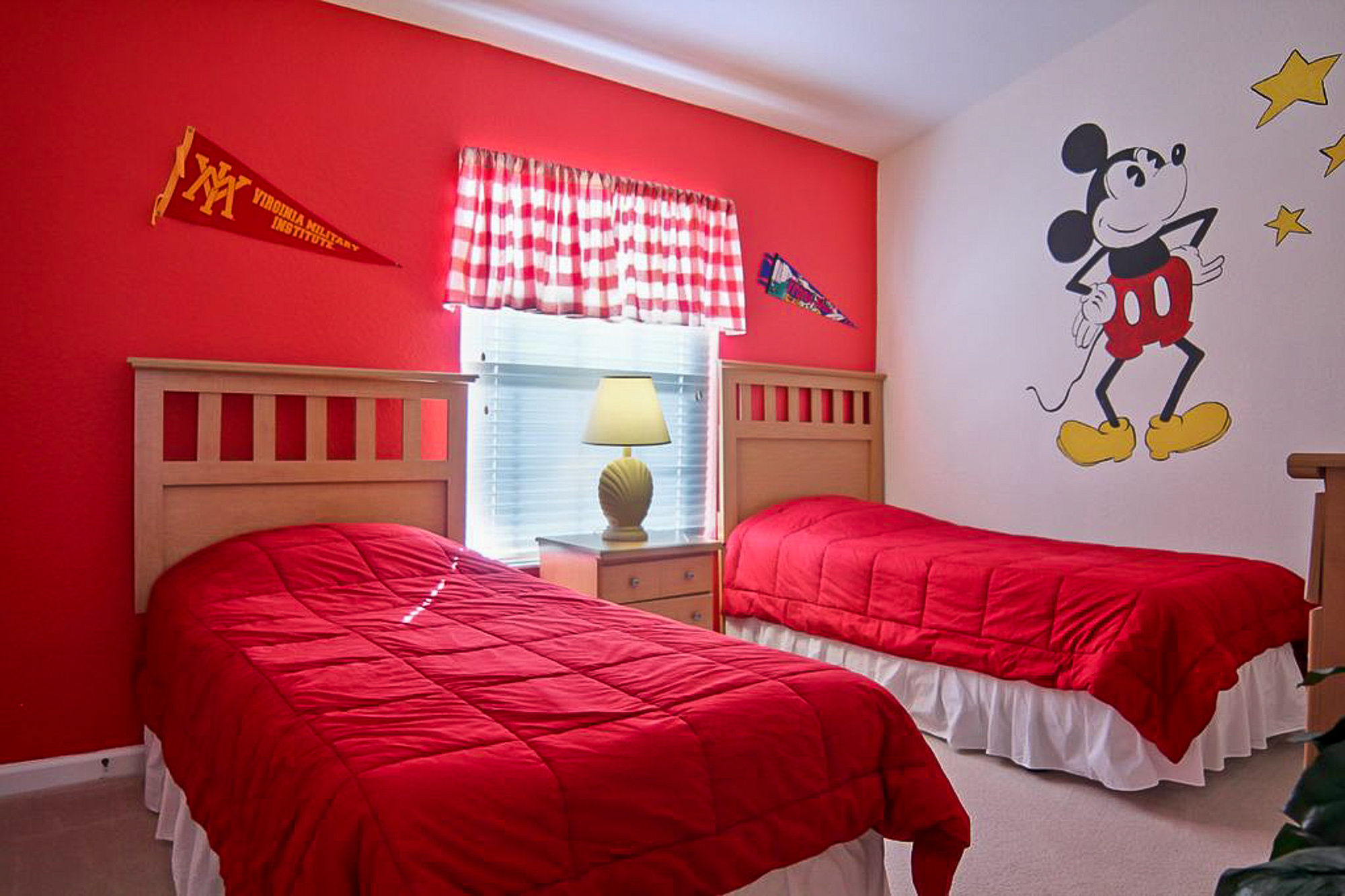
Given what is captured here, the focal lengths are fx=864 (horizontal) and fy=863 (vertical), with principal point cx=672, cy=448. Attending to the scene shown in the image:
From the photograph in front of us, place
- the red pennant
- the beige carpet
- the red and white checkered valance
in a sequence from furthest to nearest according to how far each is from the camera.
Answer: the red and white checkered valance
the red pennant
the beige carpet

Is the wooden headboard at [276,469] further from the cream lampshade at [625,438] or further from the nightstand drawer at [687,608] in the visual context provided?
the nightstand drawer at [687,608]

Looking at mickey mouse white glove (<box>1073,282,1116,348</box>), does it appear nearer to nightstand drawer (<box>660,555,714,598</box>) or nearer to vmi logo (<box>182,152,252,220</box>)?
nightstand drawer (<box>660,555,714,598</box>)

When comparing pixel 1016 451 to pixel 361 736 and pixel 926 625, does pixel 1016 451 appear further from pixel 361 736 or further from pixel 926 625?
pixel 361 736

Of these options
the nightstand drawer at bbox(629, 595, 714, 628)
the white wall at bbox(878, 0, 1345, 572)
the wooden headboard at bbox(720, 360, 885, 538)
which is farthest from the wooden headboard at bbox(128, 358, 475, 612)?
the white wall at bbox(878, 0, 1345, 572)

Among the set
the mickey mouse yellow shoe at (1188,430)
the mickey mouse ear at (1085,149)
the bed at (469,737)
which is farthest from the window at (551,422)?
the mickey mouse yellow shoe at (1188,430)

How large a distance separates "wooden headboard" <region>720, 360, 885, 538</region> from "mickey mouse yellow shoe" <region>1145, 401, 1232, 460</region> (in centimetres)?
133

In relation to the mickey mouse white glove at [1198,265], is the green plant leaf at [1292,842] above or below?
below

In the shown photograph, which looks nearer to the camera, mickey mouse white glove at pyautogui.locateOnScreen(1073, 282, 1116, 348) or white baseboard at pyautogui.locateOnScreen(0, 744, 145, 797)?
white baseboard at pyautogui.locateOnScreen(0, 744, 145, 797)

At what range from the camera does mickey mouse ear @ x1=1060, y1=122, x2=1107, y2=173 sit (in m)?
3.53

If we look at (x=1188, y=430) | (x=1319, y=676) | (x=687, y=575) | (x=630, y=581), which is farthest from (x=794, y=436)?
(x=1319, y=676)

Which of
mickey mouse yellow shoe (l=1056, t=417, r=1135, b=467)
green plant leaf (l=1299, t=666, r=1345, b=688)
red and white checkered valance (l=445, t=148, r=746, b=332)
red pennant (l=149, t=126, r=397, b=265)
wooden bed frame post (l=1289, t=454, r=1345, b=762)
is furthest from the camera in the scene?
mickey mouse yellow shoe (l=1056, t=417, r=1135, b=467)

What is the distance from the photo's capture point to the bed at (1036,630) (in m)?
2.28

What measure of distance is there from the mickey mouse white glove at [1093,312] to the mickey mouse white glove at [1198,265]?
0.28 m

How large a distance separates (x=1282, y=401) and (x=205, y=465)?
3544 mm
